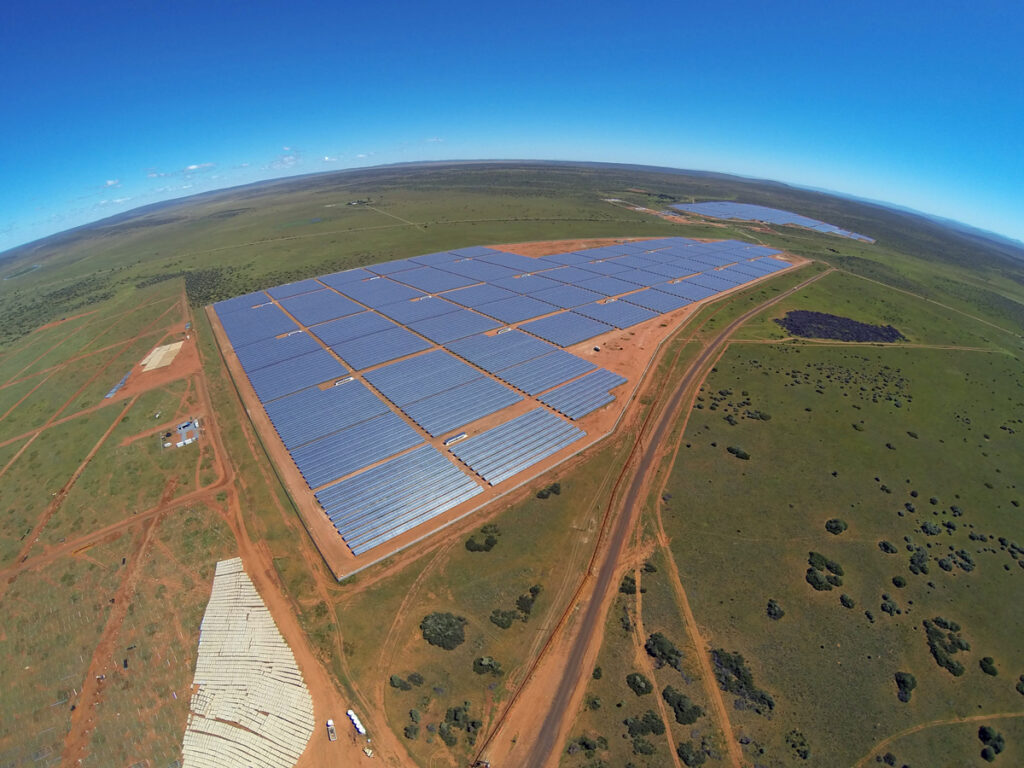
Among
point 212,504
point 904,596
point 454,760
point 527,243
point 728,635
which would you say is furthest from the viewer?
point 527,243

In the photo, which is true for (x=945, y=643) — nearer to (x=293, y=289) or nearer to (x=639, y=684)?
(x=639, y=684)

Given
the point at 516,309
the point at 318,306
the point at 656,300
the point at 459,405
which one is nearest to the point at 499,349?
the point at 459,405

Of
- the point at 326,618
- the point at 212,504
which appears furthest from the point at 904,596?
the point at 212,504

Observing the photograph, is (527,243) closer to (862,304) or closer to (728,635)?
(862,304)

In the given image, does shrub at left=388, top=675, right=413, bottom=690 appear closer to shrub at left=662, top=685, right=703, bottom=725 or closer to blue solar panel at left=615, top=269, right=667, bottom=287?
shrub at left=662, top=685, right=703, bottom=725

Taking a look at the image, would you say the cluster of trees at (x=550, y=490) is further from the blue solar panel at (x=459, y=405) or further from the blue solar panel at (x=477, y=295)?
the blue solar panel at (x=477, y=295)

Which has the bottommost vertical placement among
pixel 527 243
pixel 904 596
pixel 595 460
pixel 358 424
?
pixel 904 596

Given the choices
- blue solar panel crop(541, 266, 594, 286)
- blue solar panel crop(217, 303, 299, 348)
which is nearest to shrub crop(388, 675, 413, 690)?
blue solar panel crop(217, 303, 299, 348)
